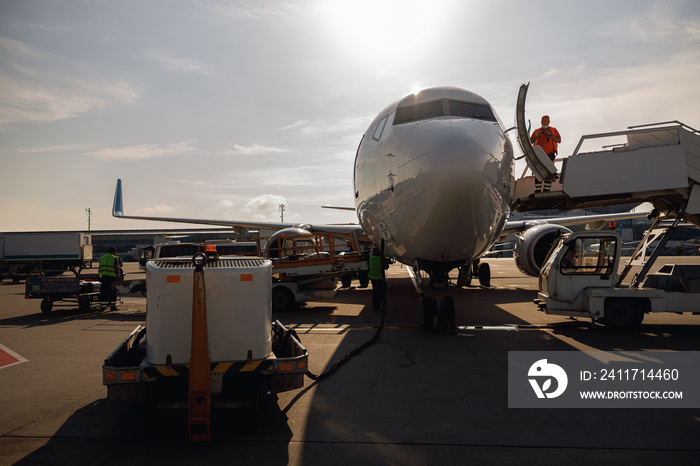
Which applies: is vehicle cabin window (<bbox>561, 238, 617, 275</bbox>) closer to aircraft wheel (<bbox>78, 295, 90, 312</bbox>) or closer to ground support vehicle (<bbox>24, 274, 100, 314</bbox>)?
aircraft wheel (<bbox>78, 295, 90, 312</bbox>)

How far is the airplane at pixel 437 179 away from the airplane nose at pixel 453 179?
0.01m

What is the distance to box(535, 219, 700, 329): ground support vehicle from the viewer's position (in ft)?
29.2

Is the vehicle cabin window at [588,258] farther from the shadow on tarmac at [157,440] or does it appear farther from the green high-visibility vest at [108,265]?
the green high-visibility vest at [108,265]

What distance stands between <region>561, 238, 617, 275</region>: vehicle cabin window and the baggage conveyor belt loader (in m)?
6.59

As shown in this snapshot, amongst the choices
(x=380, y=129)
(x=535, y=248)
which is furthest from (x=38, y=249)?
(x=535, y=248)

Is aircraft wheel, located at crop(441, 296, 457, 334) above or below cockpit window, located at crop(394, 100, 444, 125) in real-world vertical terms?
below

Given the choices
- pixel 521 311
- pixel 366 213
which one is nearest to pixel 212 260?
pixel 366 213

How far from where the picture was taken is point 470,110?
8750 millimetres

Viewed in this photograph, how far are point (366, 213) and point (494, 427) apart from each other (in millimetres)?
6218

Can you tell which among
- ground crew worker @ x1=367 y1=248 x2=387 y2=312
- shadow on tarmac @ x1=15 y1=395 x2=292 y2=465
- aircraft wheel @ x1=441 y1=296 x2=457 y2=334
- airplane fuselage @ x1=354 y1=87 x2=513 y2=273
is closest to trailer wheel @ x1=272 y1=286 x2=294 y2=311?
ground crew worker @ x1=367 y1=248 x2=387 y2=312

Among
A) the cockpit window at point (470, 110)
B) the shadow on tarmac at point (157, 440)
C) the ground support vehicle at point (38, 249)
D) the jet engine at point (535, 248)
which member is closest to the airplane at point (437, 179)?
the cockpit window at point (470, 110)

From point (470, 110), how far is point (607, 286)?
4154mm

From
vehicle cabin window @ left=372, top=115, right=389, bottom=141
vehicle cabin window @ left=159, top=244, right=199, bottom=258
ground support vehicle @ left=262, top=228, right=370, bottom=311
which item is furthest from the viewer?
vehicle cabin window @ left=159, top=244, right=199, bottom=258

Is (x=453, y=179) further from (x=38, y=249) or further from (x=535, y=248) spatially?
(x=38, y=249)
